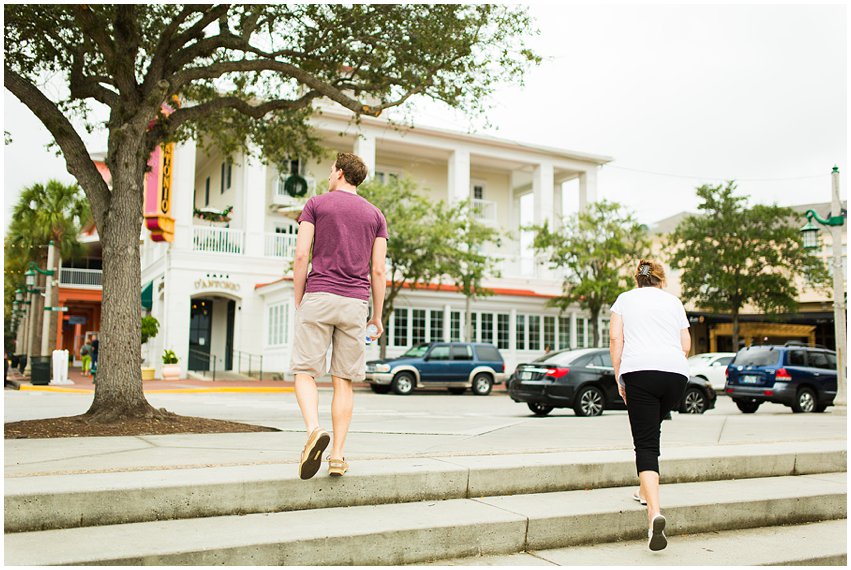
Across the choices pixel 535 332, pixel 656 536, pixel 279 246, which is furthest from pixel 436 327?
pixel 656 536

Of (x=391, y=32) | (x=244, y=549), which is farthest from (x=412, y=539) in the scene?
(x=391, y=32)

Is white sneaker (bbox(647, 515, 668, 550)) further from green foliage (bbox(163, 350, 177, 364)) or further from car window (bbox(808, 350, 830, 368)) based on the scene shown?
green foliage (bbox(163, 350, 177, 364))

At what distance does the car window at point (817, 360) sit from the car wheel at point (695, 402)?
3499 millimetres

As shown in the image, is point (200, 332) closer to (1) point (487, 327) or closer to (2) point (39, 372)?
(2) point (39, 372)

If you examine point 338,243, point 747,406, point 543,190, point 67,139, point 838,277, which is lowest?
point 747,406

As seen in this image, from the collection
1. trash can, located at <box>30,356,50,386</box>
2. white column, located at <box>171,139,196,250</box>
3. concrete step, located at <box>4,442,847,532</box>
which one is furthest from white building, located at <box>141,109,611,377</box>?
concrete step, located at <box>4,442,847,532</box>

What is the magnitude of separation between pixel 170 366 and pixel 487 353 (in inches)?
450

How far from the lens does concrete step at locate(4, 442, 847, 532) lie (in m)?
4.11

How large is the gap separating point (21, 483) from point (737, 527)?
4.60m

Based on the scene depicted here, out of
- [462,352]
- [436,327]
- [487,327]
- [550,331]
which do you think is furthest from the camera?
[550,331]

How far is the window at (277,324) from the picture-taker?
2867 centimetres

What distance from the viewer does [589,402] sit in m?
14.8

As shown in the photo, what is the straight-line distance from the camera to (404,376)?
24297mm

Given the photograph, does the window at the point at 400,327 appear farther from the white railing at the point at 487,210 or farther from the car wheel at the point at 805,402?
the car wheel at the point at 805,402
